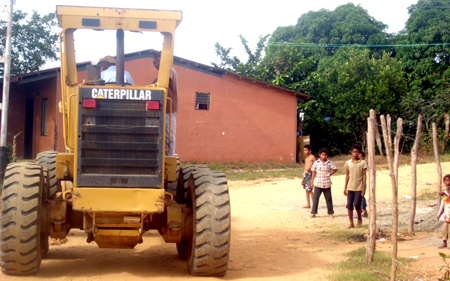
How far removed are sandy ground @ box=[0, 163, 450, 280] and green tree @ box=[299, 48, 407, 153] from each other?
512 inches

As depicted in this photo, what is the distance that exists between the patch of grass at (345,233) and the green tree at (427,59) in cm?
1628

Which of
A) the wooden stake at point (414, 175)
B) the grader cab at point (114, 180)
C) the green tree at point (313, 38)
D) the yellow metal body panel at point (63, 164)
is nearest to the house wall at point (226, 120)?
the green tree at point (313, 38)

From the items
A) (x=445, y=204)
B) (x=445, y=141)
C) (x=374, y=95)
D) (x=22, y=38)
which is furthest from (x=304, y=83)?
(x=445, y=204)

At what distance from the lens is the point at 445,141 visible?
22953mm

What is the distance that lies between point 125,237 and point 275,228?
185 inches

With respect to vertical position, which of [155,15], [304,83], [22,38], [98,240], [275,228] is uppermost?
[22,38]

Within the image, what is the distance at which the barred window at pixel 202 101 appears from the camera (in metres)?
21.0

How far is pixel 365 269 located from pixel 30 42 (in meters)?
21.4

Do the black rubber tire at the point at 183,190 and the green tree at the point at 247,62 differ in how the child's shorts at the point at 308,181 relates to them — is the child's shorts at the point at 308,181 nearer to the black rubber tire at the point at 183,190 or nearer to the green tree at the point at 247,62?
the black rubber tire at the point at 183,190

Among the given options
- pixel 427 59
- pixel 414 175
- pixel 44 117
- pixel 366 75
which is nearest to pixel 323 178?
Result: pixel 414 175

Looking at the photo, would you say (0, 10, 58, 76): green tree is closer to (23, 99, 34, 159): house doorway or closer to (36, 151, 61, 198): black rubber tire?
(23, 99, 34, 159): house doorway

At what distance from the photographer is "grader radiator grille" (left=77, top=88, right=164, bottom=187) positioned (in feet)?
16.8

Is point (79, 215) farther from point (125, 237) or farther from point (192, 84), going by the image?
point (192, 84)

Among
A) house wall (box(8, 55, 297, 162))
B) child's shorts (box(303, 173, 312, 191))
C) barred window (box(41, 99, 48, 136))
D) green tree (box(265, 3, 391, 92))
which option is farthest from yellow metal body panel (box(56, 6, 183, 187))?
green tree (box(265, 3, 391, 92))
